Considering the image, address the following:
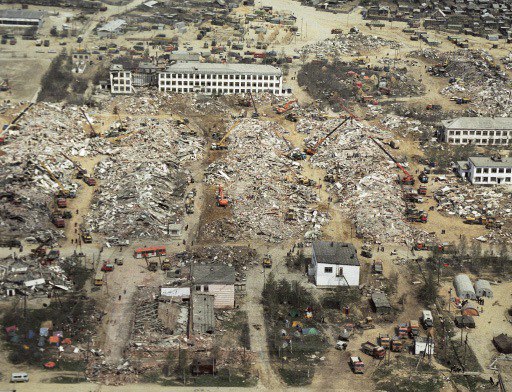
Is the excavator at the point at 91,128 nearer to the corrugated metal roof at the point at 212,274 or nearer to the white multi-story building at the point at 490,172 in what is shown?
the corrugated metal roof at the point at 212,274

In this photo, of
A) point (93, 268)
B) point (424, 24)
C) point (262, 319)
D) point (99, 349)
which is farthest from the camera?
point (424, 24)

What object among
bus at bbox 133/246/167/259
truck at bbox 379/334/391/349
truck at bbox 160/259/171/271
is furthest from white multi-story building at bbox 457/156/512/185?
truck at bbox 160/259/171/271

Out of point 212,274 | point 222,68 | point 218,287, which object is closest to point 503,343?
point 218,287

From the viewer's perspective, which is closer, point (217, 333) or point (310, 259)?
point (217, 333)

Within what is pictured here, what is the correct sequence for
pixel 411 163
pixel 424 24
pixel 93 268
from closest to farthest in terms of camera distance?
pixel 93 268, pixel 411 163, pixel 424 24

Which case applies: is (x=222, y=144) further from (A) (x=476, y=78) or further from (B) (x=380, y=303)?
(A) (x=476, y=78)

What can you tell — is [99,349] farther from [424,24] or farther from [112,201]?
[424,24]

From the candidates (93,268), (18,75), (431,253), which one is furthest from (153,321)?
(18,75)

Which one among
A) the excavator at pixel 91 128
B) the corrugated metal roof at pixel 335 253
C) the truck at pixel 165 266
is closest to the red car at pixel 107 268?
the truck at pixel 165 266
